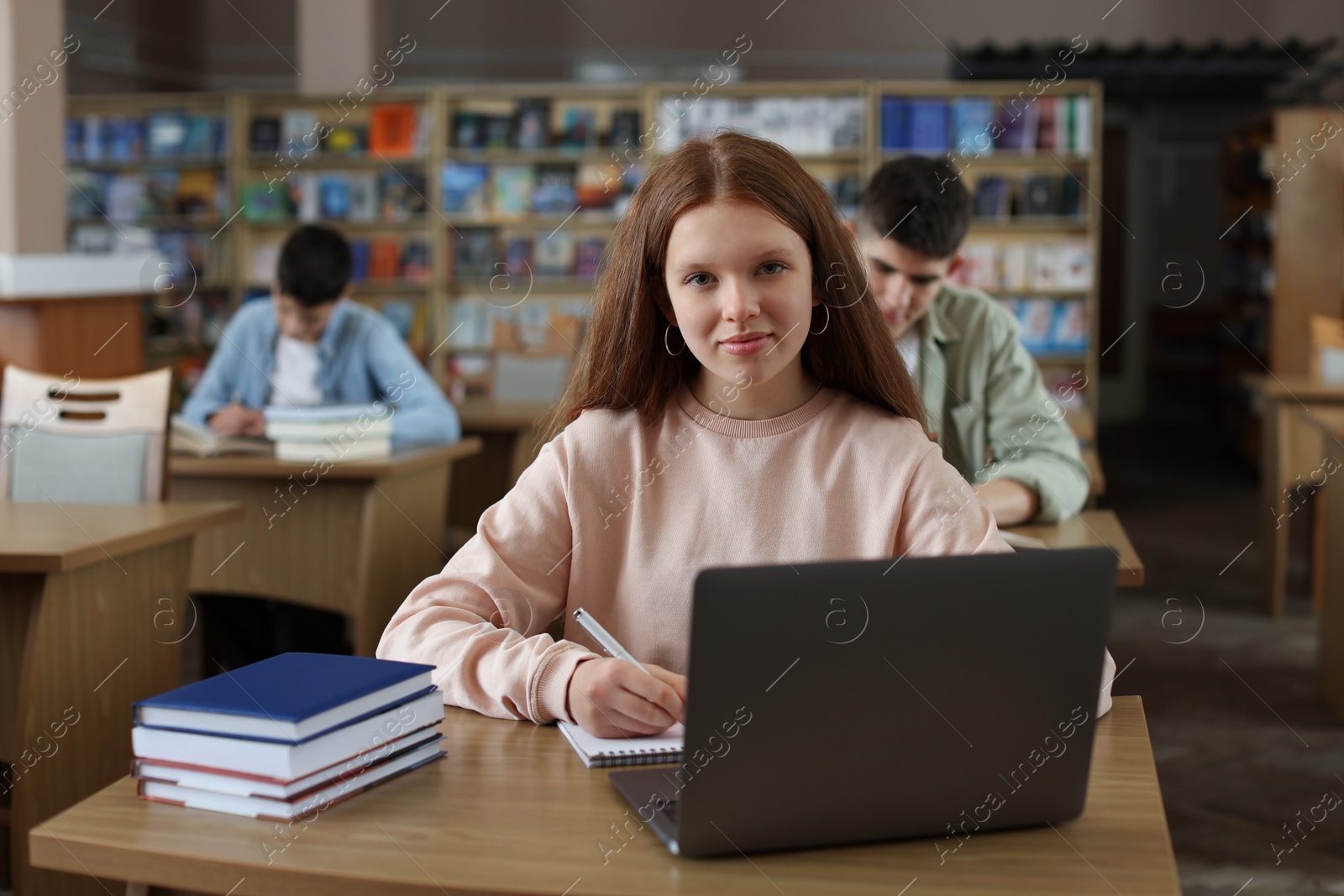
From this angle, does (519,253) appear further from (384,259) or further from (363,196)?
(363,196)

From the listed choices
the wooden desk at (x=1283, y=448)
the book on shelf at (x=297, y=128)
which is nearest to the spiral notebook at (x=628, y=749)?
the wooden desk at (x=1283, y=448)

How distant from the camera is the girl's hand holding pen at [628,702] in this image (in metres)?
1.18

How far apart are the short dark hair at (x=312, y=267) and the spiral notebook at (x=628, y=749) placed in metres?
2.89

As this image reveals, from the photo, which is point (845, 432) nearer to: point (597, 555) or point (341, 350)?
A: point (597, 555)

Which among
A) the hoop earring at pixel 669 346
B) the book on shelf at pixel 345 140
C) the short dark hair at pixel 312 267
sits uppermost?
the book on shelf at pixel 345 140

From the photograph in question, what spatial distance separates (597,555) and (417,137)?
6.49 m

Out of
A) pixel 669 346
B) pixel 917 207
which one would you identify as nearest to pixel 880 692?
pixel 669 346

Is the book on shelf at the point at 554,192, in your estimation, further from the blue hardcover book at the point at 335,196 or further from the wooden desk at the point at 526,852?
the wooden desk at the point at 526,852

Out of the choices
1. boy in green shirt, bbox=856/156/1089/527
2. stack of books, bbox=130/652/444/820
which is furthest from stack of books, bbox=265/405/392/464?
stack of books, bbox=130/652/444/820

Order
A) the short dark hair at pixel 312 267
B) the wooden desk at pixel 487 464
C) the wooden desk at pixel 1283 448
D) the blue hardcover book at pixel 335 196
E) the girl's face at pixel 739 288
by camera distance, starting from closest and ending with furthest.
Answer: the girl's face at pixel 739 288
the short dark hair at pixel 312 267
the wooden desk at pixel 487 464
the wooden desk at pixel 1283 448
the blue hardcover book at pixel 335 196

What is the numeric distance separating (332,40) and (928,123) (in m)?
3.48

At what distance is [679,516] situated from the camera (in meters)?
1.48

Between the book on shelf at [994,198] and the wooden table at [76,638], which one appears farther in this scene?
the book on shelf at [994,198]

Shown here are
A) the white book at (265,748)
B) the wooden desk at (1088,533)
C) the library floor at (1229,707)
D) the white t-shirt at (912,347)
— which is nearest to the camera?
the white book at (265,748)
